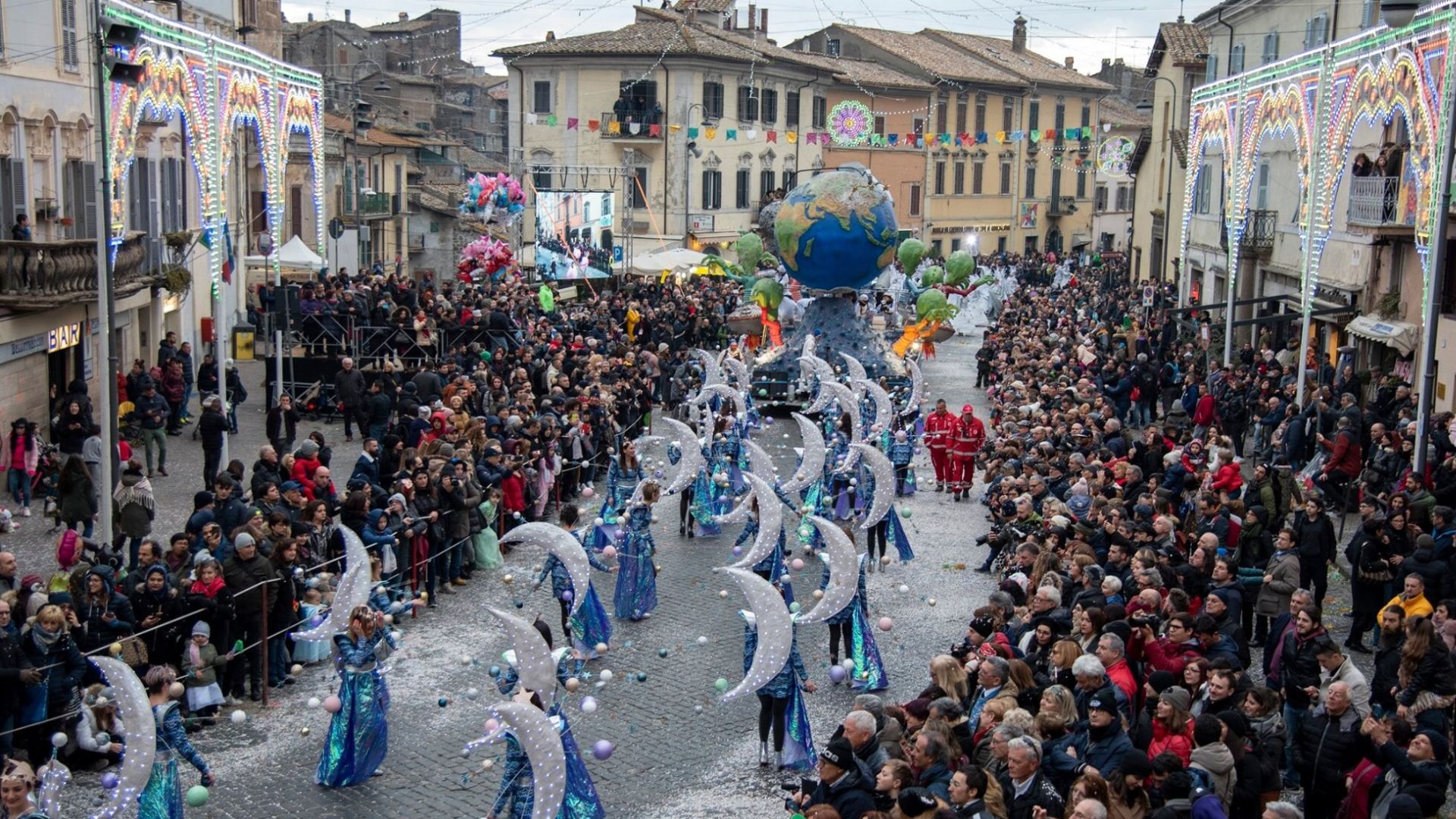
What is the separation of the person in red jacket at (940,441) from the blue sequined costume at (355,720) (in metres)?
11.3

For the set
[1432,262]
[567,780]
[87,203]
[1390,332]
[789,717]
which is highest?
[87,203]

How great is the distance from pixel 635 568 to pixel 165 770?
18.9ft

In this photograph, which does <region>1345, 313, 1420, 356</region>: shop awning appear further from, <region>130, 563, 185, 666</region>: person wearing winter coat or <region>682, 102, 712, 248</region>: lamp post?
<region>682, 102, 712, 248</region>: lamp post

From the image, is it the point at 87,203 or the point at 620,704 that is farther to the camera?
the point at 87,203

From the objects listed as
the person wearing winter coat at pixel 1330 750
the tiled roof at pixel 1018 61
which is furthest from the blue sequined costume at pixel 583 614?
the tiled roof at pixel 1018 61

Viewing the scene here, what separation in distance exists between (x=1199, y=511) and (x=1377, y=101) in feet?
22.8

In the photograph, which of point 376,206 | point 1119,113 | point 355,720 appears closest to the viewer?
point 355,720

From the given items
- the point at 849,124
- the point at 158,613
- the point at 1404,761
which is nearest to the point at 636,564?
the point at 158,613

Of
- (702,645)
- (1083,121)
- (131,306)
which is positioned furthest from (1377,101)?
(1083,121)

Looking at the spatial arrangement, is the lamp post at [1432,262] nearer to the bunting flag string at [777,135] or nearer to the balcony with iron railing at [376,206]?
the balcony with iron railing at [376,206]

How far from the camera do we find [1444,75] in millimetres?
15273

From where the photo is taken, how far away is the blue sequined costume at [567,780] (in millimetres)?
9109

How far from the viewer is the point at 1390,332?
873 inches

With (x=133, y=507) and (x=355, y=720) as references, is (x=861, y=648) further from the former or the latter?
(x=133, y=507)
